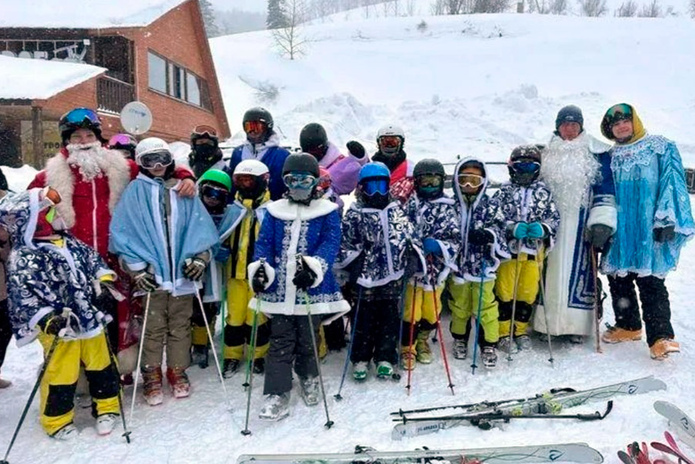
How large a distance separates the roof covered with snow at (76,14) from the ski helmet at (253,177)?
13166mm

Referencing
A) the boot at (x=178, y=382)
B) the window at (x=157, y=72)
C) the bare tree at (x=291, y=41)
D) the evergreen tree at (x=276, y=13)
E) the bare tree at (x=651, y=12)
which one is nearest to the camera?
the boot at (x=178, y=382)

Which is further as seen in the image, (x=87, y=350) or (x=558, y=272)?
(x=558, y=272)

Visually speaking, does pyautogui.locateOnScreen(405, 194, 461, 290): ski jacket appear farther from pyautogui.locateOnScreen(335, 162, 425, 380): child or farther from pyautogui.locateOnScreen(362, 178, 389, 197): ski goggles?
pyautogui.locateOnScreen(362, 178, 389, 197): ski goggles

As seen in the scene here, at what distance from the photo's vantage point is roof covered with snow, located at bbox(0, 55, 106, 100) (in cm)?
1195

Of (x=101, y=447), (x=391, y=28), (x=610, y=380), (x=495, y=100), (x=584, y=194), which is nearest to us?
(x=101, y=447)

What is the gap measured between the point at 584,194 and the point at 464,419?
7.82 feet

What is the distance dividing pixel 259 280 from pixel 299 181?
2.51 feet

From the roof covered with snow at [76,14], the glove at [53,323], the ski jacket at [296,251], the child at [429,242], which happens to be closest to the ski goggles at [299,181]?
the ski jacket at [296,251]

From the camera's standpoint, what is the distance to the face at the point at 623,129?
461 cm

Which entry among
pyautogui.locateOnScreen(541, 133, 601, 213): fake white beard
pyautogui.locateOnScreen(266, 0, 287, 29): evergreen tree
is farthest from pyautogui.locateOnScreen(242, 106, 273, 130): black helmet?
pyautogui.locateOnScreen(266, 0, 287, 29): evergreen tree

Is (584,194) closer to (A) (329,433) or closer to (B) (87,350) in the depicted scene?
(A) (329,433)

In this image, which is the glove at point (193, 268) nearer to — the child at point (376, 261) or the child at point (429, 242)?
the child at point (376, 261)

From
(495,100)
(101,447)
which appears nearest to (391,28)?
(495,100)

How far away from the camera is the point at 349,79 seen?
3189cm
